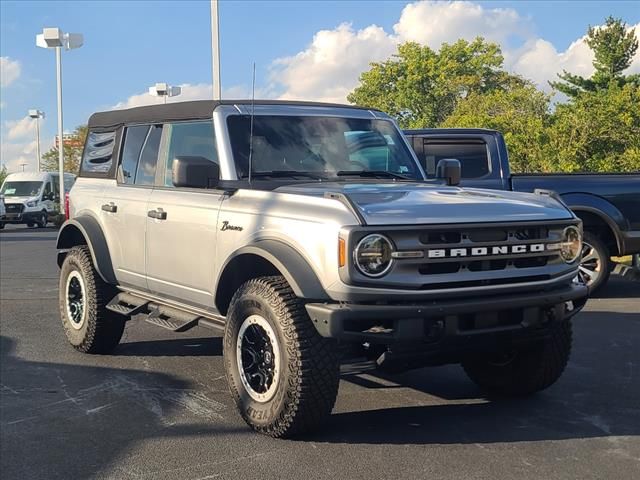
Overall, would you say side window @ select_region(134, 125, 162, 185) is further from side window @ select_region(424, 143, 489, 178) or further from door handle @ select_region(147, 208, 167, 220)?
side window @ select_region(424, 143, 489, 178)

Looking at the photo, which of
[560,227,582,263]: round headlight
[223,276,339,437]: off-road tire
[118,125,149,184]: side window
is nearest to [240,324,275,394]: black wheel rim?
[223,276,339,437]: off-road tire

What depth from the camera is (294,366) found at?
407cm

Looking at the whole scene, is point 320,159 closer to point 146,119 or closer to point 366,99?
point 146,119

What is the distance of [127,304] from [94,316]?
0.39 metres

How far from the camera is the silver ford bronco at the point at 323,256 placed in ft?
12.9

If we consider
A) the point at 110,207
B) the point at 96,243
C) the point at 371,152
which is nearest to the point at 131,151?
the point at 110,207

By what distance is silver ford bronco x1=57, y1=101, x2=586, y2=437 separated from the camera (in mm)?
3918

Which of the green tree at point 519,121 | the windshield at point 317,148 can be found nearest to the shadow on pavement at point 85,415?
the windshield at point 317,148

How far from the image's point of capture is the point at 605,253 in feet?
30.6

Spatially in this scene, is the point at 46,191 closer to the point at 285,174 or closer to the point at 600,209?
the point at 600,209

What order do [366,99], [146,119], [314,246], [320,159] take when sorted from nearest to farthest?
[314,246]
[320,159]
[146,119]
[366,99]

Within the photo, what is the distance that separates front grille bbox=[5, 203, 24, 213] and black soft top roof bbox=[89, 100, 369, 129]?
2773 centimetres

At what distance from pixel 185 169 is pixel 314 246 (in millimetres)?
1250

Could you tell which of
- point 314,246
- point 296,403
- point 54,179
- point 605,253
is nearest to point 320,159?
point 314,246
